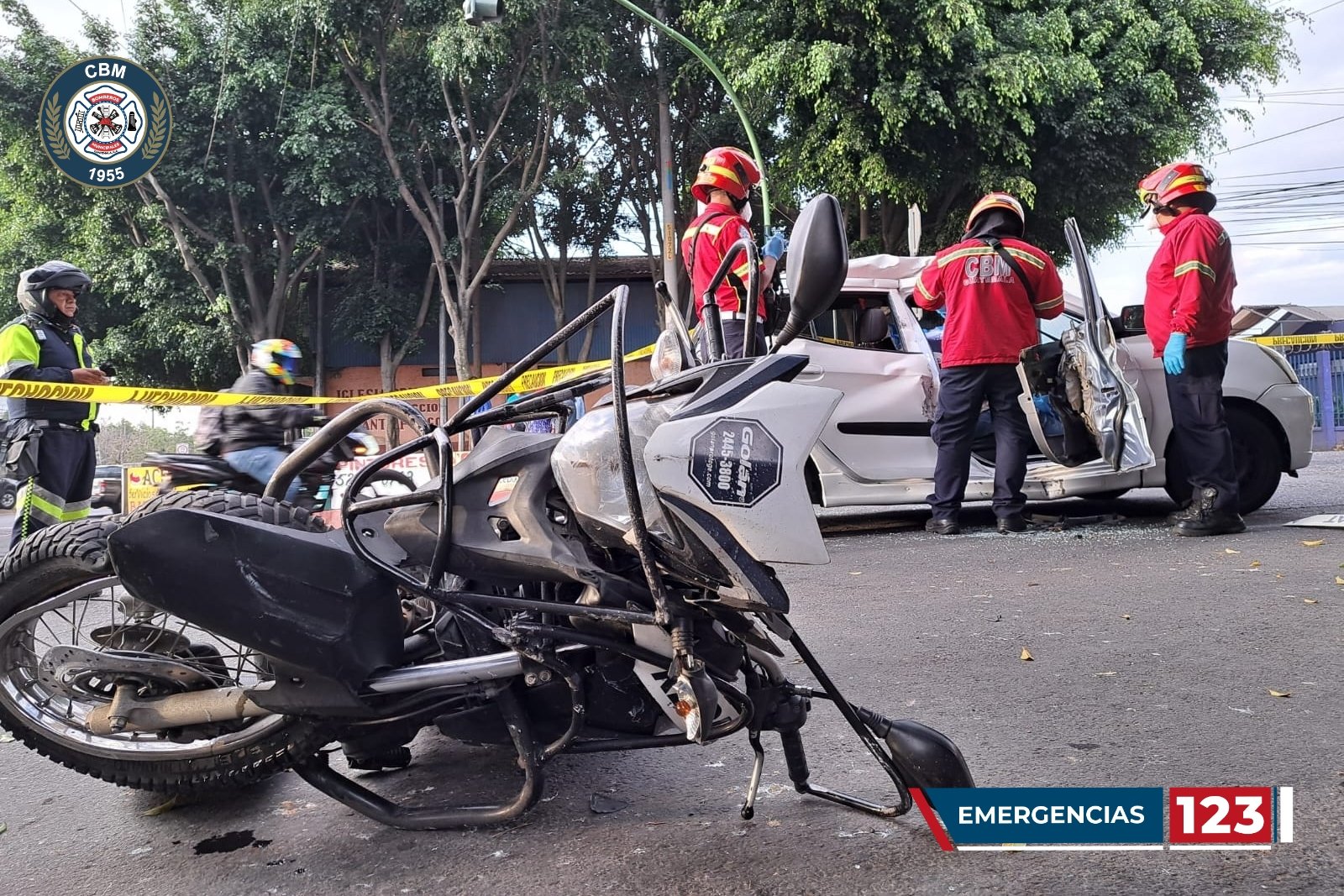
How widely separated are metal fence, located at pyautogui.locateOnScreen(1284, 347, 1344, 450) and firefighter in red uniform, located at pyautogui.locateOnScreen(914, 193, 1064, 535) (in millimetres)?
11417

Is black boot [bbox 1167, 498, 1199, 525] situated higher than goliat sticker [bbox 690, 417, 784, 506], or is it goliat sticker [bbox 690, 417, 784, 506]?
goliat sticker [bbox 690, 417, 784, 506]

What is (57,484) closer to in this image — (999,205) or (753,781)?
(753,781)

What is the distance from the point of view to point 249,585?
212cm

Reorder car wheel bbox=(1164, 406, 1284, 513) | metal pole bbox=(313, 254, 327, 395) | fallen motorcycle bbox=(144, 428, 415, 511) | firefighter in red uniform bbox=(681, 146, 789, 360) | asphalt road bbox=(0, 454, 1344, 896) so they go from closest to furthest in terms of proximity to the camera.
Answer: asphalt road bbox=(0, 454, 1344, 896)
fallen motorcycle bbox=(144, 428, 415, 511)
firefighter in red uniform bbox=(681, 146, 789, 360)
car wheel bbox=(1164, 406, 1284, 513)
metal pole bbox=(313, 254, 327, 395)

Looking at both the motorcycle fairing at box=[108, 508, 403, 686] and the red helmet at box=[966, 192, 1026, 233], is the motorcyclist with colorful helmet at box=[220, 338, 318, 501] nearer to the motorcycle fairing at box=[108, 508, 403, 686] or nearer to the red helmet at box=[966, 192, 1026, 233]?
the motorcycle fairing at box=[108, 508, 403, 686]

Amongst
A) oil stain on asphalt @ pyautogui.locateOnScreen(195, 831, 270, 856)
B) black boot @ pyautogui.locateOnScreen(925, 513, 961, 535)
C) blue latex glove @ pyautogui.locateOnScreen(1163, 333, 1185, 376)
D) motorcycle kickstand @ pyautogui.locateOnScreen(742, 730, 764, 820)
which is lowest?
black boot @ pyautogui.locateOnScreen(925, 513, 961, 535)

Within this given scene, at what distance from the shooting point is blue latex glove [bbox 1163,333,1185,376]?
5809 millimetres

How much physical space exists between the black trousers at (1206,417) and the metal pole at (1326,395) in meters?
11.6

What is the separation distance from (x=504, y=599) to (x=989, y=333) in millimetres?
4780

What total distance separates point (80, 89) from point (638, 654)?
53.6 ft

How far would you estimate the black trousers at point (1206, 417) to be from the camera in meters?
5.92

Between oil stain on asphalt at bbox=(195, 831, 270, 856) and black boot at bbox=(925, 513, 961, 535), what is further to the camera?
black boot at bbox=(925, 513, 961, 535)

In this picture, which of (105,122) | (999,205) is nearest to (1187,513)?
(999,205)

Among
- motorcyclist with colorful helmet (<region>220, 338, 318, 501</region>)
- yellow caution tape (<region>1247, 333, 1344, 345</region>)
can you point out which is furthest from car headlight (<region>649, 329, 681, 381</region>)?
yellow caution tape (<region>1247, 333, 1344, 345</region>)
